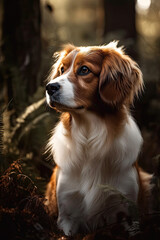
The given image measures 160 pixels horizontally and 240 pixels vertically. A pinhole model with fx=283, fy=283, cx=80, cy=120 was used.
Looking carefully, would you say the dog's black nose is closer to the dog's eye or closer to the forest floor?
the dog's eye

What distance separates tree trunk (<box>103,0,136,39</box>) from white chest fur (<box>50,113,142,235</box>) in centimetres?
516

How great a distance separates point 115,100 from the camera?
9.77 ft

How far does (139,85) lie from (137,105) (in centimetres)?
285

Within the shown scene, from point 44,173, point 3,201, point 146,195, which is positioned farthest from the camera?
point 44,173

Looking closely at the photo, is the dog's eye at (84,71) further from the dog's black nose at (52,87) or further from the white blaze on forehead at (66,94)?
the dog's black nose at (52,87)

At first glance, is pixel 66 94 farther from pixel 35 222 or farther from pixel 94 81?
pixel 35 222

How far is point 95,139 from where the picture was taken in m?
3.09

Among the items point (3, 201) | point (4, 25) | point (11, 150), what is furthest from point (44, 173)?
point (4, 25)

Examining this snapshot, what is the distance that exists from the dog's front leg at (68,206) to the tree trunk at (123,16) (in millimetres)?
5535

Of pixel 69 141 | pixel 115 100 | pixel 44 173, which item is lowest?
pixel 44 173

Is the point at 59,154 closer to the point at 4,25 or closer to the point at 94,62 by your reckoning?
the point at 94,62

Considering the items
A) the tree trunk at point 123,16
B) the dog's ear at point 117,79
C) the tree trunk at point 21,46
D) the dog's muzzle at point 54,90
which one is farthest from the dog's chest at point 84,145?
the tree trunk at point 123,16

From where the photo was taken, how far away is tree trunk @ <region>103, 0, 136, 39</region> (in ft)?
25.0

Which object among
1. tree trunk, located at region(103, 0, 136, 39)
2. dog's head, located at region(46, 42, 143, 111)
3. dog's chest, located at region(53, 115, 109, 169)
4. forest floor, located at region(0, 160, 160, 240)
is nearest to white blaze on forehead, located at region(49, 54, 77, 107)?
dog's head, located at region(46, 42, 143, 111)
